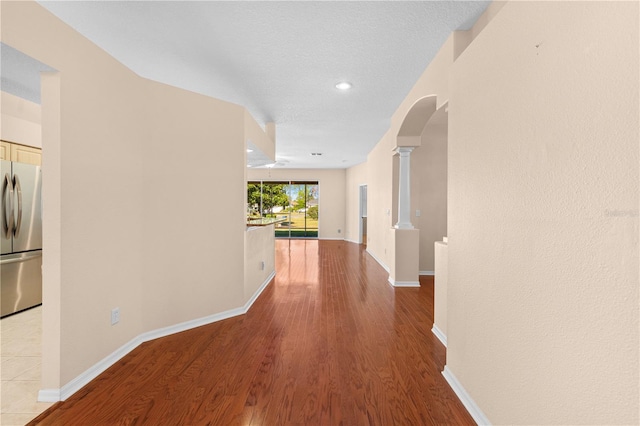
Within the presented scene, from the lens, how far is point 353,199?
1030 centimetres

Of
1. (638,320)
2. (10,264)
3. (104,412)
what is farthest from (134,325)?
(638,320)

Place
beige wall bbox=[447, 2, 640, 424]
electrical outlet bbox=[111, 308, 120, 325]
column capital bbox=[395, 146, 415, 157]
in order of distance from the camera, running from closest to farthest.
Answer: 1. beige wall bbox=[447, 2, 640, 424]
2. electrical outlet bbox=[111, 308, 120, 325]
3. column capital bbox=[395, 146, 415, 157]

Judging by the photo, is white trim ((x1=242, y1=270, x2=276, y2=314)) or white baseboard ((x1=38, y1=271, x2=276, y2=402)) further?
white trim ((x1=242, y1=270, x2=276, y2=314))

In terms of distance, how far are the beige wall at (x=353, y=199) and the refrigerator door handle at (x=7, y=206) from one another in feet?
25.1

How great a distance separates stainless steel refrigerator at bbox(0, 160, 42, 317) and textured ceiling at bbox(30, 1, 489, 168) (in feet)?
6.40

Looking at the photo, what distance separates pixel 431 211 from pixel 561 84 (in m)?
4.56

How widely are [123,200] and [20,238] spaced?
7.00ft

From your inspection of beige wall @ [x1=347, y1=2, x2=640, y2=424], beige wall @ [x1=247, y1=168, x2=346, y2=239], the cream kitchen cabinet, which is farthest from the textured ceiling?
beige wall @ [x1=247, y1=168, x2=346, y2=239]

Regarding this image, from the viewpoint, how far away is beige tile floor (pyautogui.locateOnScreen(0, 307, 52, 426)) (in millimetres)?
1797

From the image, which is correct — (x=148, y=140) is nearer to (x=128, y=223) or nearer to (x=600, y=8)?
(x=128, y=223)

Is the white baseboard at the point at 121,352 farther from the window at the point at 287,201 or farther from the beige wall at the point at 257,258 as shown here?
the window at the point at 287,201

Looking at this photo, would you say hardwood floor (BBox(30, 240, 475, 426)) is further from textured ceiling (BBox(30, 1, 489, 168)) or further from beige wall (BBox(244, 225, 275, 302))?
textured ceiling (BBox(30, 1, 489, 168))

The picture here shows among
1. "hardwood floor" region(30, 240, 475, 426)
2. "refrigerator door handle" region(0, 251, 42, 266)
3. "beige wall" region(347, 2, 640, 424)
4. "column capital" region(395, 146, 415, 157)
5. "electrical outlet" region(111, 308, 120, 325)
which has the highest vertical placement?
"column capital" region(395, 146, 415, 157)

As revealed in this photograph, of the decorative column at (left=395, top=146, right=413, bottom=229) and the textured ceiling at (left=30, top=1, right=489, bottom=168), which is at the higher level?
the textured ceiling at (left=30, top=1, right=489, bottom=168)
